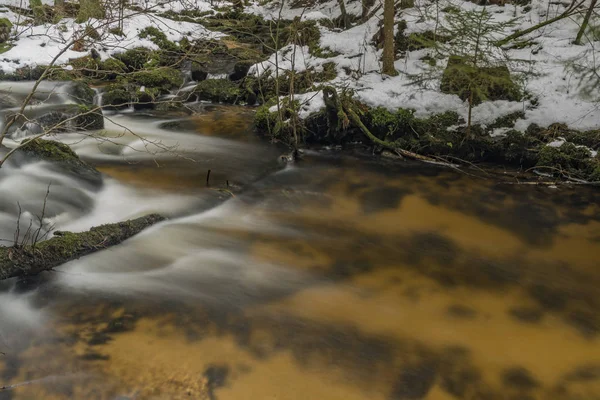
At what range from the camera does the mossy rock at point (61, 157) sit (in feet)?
20.9

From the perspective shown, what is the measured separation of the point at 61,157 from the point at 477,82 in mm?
6494

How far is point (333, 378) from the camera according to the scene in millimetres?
3457

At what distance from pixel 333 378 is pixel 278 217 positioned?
299 centimetres

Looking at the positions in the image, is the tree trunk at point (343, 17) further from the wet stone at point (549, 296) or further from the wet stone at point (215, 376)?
the wet stone at point (215, 376)

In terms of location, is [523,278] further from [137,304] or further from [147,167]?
[147,167]

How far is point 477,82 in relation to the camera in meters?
7.22

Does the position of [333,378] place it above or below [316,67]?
below

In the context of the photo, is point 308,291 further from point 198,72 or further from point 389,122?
point 198,72

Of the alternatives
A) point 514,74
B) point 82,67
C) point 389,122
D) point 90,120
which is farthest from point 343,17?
point 82,67

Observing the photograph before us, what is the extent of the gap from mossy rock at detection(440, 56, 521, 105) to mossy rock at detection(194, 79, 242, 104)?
5158 millimetres

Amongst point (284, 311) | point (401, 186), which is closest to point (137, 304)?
point (284, 311)

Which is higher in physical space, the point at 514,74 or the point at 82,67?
the point at 82,67

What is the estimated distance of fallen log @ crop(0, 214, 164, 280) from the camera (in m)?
4.07

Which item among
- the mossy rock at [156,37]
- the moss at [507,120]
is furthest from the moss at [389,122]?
the mossy rock at [156,37]
